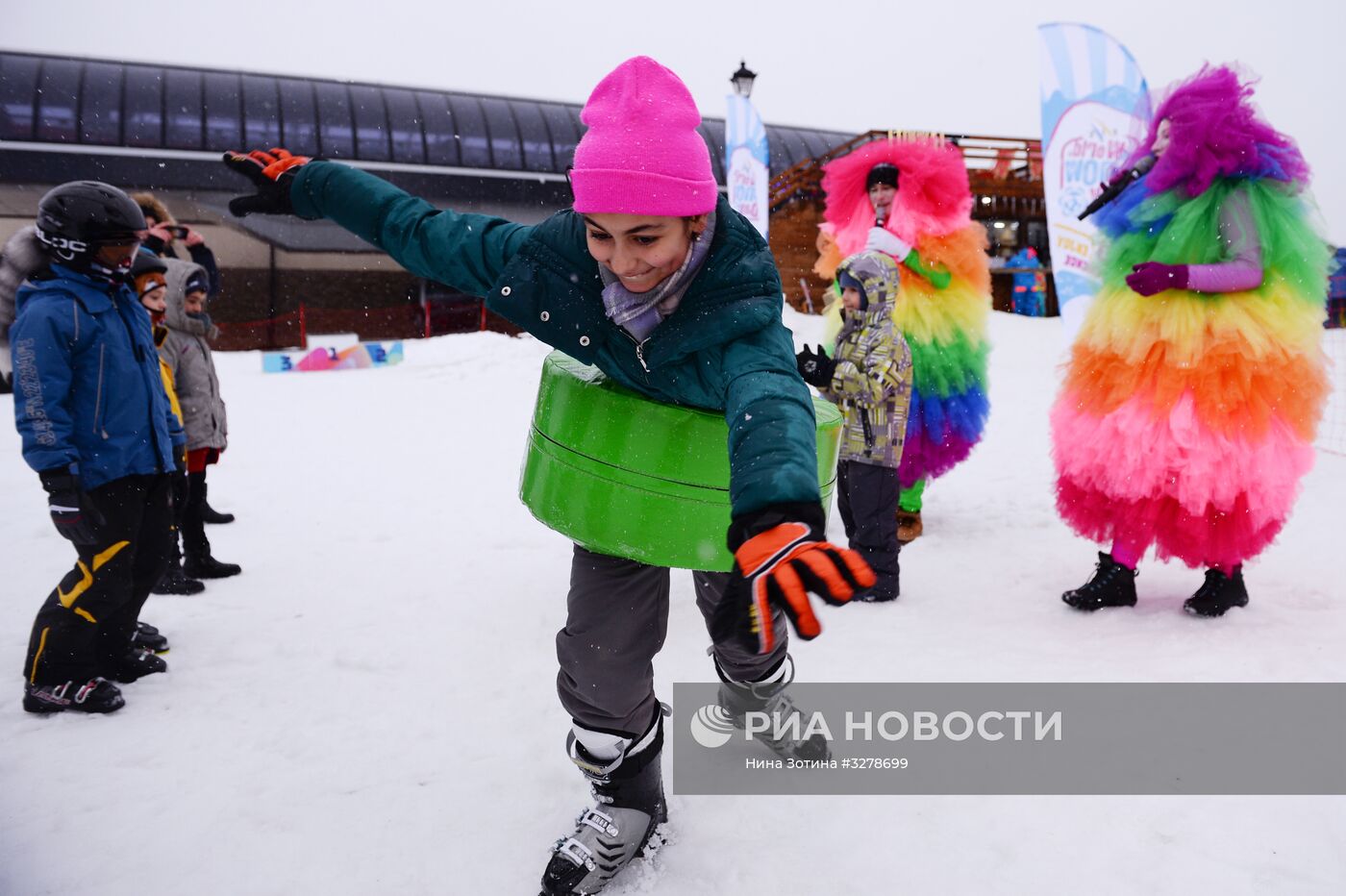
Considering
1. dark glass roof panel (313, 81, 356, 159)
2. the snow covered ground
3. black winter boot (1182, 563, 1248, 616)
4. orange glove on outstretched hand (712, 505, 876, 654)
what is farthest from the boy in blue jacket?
dark glass roof panel (313, 81, 356, 159)

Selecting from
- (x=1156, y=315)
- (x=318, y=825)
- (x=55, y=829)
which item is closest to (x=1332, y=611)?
(x=1156, y=315)

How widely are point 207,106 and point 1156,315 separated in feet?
64.3

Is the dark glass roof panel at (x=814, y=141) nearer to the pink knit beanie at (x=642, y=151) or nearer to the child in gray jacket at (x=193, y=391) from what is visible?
the child in gray jacket at (x=193, y=391)

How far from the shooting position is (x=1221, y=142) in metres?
3.30

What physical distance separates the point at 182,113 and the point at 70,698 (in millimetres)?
18327

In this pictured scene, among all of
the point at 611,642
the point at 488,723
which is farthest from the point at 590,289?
the point at 488,723

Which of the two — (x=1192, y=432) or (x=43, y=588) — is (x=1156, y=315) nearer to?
(x=1192, y=432)

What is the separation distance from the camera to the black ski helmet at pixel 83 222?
9.31ft

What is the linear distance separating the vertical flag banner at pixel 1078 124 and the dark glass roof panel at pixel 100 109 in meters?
17.5

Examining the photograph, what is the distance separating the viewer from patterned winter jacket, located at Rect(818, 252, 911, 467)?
3.96 meters

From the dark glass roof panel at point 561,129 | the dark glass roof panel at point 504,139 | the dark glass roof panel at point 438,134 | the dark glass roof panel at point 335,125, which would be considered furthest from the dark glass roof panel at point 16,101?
the dark glass roof panel at point 561,129

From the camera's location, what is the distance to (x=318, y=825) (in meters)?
2.20

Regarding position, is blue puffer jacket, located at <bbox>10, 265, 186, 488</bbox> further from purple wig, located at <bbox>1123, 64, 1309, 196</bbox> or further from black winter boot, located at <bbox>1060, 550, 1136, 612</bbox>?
purple wig, located at <bbox>1123, 64, 1309, 196</bbox>

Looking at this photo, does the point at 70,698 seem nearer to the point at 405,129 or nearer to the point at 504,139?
the point at 405,129
